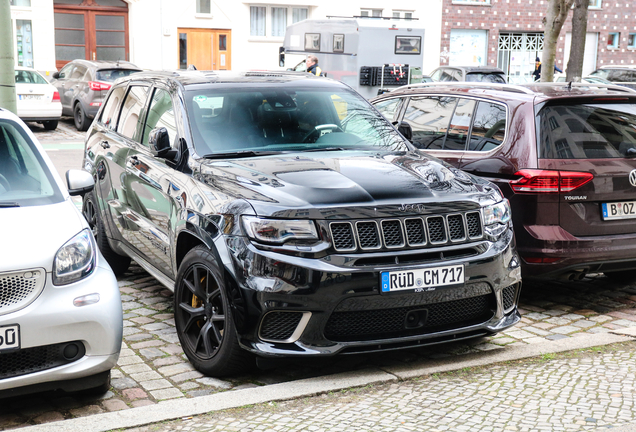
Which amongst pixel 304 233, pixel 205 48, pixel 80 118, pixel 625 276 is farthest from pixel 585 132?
pixel 205 48

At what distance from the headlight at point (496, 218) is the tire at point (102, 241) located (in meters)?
3.55

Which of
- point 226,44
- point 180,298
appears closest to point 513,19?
point 226,44

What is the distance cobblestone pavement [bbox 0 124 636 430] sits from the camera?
419cm

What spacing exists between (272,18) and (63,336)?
3093cm

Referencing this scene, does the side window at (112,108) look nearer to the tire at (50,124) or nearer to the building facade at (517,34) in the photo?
the tire at (50,124)

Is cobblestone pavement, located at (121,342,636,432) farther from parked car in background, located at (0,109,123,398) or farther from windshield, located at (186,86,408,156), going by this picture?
windshield, located at (186,86,408,156)

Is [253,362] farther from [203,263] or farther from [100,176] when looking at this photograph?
[100,176]

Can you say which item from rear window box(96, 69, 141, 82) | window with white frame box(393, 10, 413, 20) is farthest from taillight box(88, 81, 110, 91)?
window with white frame box(393, 10, 413, 20)

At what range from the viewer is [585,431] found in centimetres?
374

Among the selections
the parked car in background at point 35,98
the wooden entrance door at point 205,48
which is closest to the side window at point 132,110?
the parked car in background at point 35,98

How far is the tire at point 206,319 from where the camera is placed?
4.30 metres

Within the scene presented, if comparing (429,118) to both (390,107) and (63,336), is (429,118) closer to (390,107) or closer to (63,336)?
(390,107)

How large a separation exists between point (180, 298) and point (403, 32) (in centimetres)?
1972

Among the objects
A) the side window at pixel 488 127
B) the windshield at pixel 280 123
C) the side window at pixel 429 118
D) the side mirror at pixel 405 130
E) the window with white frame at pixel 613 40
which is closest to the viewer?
the windshield at pixel 280 123
